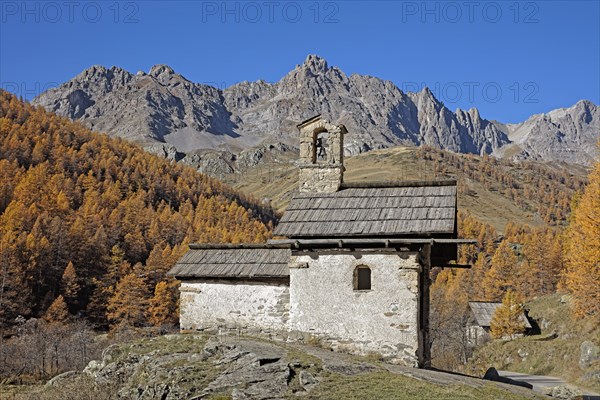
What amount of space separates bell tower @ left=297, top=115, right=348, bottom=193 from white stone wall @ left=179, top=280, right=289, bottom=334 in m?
3.64

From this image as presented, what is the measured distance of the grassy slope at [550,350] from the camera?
32.6 meters

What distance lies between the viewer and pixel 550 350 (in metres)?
37.6

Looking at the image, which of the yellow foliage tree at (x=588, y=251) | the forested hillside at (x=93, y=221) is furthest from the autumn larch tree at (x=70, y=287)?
the yellow foliage tree at (x=588, y=251)

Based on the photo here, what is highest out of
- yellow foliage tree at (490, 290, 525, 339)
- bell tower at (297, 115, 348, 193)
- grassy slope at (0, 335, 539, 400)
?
bell tower at (297, 115, 348, 193)

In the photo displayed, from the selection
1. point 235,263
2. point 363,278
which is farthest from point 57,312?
point 363,278

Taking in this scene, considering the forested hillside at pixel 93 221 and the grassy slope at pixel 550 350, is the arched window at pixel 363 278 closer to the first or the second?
the grassy slope at pixel 550 350

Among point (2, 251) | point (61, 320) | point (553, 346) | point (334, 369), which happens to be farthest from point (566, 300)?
point (2, 251)

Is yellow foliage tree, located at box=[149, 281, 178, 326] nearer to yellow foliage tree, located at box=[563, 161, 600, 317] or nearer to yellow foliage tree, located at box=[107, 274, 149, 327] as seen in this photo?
yellow foliage tree, located at box=[107, 274, 149, 327]

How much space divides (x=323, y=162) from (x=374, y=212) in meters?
2.86

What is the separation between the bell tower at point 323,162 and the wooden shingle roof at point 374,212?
1.25 feet

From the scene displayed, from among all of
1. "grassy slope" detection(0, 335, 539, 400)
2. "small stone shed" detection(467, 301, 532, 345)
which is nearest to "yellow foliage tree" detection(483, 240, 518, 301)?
"small stone shed" detection(467, 301, 532, 345)

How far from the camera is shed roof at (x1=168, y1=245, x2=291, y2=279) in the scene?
1902 cm

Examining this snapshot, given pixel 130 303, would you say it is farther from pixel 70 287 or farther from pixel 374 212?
pixel 374 212

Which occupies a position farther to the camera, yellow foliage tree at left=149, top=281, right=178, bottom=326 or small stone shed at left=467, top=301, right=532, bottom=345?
yellow foliage tree at left=149, top=281, right=178, bottom=326
